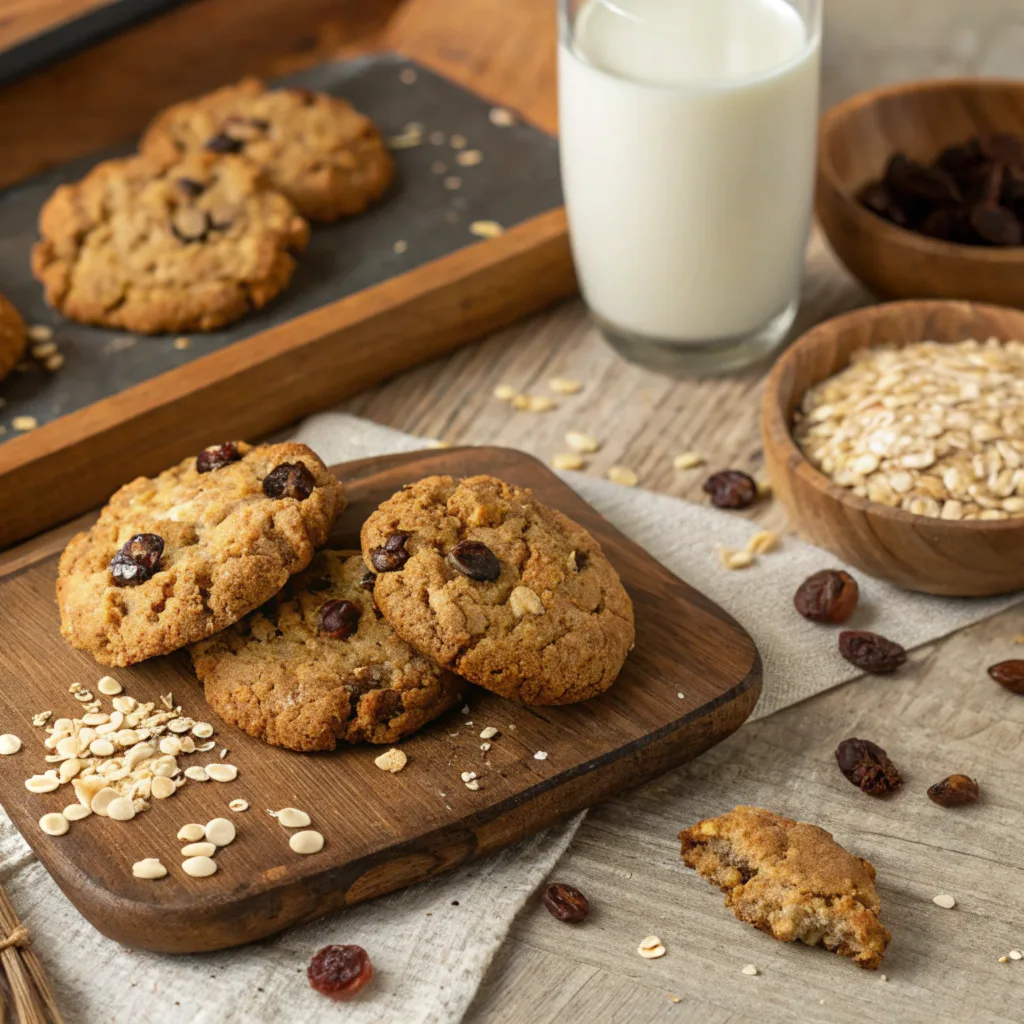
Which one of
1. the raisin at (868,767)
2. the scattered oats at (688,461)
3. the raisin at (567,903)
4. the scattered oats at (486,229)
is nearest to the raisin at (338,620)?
the raisin at (567,903)

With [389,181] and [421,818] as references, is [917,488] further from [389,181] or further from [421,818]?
[389,181]

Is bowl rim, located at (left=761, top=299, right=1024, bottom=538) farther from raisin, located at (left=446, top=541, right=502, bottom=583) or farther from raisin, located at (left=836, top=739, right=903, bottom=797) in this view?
raisin, located at (left=446, top=541, right=502, bottom=583)

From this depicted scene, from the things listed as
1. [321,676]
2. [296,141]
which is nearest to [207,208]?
[296,141]

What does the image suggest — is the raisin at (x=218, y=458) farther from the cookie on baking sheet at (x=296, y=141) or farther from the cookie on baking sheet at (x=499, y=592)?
the cookie on baking sheet at (x=296, y=141)

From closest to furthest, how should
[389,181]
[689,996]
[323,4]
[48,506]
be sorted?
[689,996] → [48,506] → [389,181] → [323,4]

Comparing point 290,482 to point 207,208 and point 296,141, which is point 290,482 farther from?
point 296,141

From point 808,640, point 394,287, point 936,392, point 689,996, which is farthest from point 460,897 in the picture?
point 394,287

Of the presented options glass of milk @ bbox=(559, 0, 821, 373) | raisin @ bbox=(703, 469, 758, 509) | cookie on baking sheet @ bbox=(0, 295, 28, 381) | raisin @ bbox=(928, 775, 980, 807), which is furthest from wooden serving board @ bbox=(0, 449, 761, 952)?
glass of milk @ bbox=(559, 0, 821, 373)
